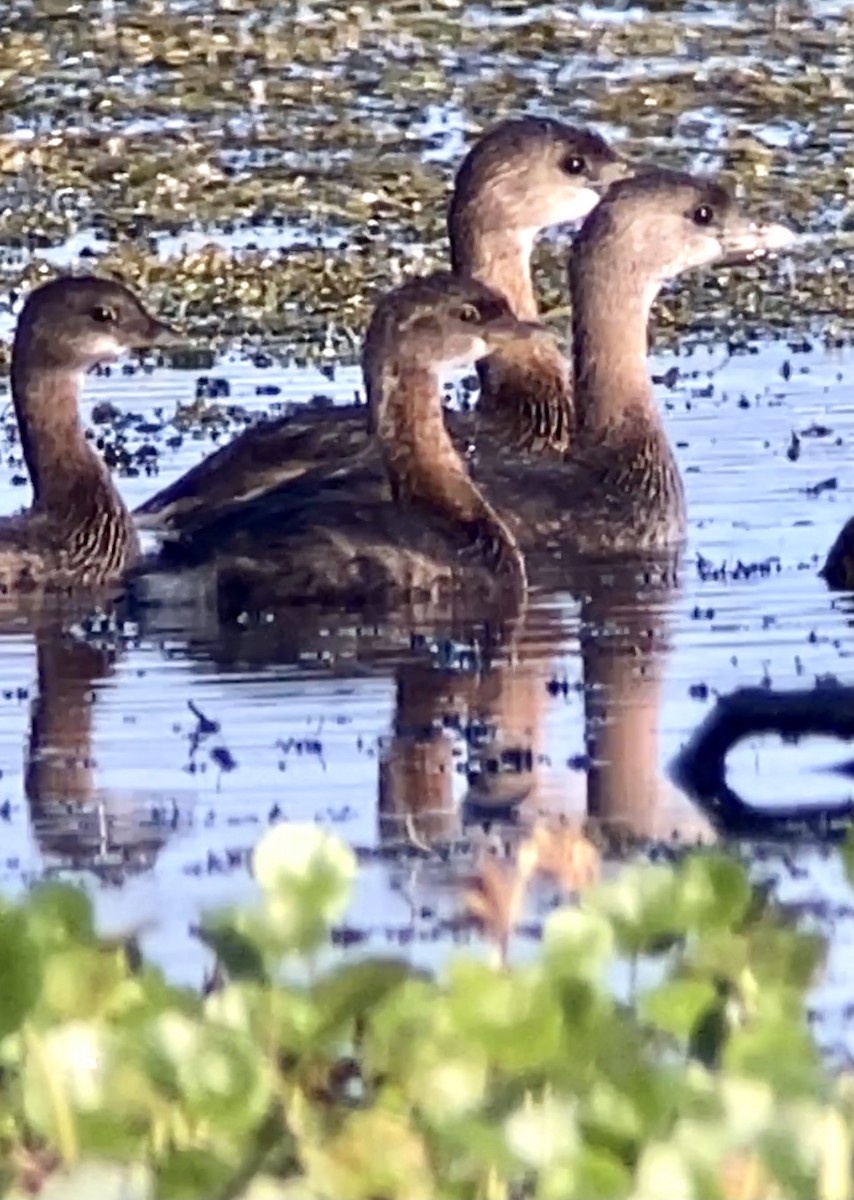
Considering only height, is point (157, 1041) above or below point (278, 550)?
above

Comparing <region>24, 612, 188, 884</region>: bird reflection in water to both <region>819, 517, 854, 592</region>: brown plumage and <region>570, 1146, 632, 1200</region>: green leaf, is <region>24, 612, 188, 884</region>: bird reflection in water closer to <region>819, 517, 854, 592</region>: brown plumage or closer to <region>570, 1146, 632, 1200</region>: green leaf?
<region>819, 517, 854, 592</region>: brown plumage

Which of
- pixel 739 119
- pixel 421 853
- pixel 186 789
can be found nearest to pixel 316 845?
pixel 421 853

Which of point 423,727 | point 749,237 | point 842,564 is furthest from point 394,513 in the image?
point 749,237

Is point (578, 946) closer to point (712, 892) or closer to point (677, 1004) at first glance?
point (677, 1004)

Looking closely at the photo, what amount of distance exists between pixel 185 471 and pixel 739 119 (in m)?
10.9

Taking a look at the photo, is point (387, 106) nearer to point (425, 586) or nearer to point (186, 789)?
point (425, 586)

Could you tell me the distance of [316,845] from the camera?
6.38m

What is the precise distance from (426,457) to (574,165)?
3.52 m

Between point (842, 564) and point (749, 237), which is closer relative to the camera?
point (842, 564)

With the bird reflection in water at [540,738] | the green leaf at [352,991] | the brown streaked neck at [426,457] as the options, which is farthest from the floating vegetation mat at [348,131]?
the green leaf at [352,991]

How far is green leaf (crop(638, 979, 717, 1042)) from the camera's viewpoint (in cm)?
632

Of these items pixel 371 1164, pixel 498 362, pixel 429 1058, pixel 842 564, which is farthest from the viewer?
pixel 498 362

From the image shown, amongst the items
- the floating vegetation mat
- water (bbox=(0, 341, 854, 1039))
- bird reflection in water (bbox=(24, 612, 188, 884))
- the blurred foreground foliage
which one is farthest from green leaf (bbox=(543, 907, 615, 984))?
the floating vegetation mat

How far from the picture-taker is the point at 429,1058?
240 inches
